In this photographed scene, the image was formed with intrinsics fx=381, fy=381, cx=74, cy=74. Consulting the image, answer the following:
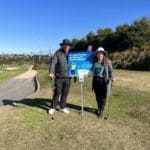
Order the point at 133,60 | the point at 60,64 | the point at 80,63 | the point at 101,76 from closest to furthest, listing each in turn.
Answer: the point at 101,76 → the point at 60,64 → the point at 80,63 → the point at 133,60

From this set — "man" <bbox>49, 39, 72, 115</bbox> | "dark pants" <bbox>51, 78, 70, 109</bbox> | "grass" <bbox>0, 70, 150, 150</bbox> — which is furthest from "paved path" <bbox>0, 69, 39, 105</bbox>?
"man" <bbox>49, 39, 72, 115</bbox>

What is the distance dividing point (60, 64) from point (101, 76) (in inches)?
46.3

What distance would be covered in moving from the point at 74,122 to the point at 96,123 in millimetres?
561

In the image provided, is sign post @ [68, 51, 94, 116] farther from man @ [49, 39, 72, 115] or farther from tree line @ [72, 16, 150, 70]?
tree line @ [72, 16, 150, 70]

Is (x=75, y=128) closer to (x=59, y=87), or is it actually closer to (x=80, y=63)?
(x=59, y=87)

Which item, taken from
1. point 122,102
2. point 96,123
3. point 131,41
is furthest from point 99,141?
point 131,41

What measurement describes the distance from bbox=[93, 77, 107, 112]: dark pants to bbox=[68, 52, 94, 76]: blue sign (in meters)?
0.36

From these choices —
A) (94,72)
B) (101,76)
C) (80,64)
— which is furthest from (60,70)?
(101,76)

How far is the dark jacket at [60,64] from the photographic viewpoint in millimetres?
10406

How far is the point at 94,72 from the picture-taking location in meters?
10.5

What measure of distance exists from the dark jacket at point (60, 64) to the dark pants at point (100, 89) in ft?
2.86

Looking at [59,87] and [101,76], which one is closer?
[101,76]

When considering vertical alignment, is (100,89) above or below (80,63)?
below

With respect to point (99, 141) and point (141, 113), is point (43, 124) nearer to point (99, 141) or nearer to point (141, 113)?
point (99, 141)
